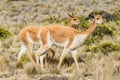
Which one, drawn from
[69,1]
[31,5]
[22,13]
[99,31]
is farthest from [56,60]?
[69,1]

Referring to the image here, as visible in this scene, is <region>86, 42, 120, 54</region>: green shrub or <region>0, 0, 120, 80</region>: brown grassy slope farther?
<region>86, 42, 120, 54</region>: green shrub

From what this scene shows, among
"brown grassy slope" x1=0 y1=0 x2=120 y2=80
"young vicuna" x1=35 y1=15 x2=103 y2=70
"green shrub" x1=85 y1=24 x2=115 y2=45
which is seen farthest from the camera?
"green shrub" x1=85 y1=24 x2=115 y2=45

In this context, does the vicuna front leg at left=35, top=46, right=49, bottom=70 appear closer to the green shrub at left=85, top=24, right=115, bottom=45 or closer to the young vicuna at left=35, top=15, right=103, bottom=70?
the young vicuna at left=35, top=15, right=103, bottom=70

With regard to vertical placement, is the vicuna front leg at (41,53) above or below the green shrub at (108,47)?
above

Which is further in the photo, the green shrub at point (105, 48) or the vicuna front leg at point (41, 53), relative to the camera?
the green shrub at point (105, 48)

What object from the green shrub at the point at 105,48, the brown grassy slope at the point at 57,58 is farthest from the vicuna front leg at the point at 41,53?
the green shrub at the point at 105,48

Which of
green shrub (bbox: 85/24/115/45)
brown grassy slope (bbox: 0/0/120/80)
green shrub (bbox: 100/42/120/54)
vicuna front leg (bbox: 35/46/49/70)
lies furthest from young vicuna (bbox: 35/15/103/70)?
green shrub (bbox: 85/24/115/45)

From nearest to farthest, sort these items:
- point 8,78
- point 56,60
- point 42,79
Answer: point 42,79 → point 8,78 → point 56,60

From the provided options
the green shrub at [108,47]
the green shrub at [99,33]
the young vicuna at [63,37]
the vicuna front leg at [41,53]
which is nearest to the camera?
the young vicuna at [63,37]

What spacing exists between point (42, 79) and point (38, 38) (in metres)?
2.24

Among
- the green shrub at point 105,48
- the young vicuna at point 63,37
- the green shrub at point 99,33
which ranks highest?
the young vicuna at point 63,37

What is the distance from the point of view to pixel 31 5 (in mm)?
38969

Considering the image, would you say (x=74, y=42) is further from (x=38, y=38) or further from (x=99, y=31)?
(x=99, y=31)

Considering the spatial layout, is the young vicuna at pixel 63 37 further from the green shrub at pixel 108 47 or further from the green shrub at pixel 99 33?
the green shrub at pixel 99 33
